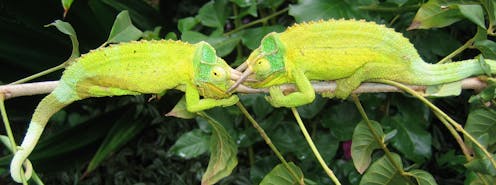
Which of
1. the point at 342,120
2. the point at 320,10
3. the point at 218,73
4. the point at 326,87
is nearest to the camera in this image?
the point at 218,73

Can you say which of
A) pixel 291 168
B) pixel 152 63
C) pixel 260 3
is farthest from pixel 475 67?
pixel 260 3

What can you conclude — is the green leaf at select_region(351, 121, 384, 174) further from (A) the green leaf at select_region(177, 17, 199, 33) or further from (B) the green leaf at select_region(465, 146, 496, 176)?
(A) the green leaf at select_region(177, 17, 199, 33)

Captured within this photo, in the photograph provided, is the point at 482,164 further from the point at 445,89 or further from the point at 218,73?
the point at 218,73

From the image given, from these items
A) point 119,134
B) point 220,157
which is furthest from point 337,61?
point 119,134

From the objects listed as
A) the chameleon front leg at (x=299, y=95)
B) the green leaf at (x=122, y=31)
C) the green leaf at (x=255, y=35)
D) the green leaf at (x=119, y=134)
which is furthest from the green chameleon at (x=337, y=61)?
the green leaf at (x=119, y=134)

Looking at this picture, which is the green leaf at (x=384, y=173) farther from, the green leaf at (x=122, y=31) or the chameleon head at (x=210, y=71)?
the green leaf at (x=122, y=31)

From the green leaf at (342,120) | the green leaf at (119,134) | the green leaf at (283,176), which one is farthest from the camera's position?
the green leaf at (119,134)
